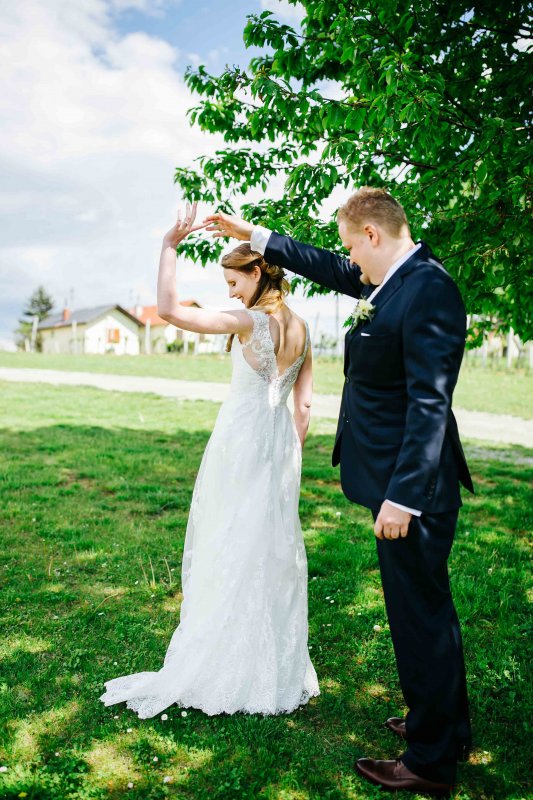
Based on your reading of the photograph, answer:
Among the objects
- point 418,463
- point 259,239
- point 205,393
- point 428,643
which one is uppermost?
point 259,239

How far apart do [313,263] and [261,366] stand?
63 centimetres

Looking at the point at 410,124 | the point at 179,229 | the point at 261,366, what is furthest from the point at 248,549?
the point at 410,124

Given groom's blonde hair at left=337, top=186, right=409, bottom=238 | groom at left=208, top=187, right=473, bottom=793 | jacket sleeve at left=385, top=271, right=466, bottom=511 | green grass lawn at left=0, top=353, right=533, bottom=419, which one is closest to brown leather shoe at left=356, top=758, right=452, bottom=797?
groom at left=208, top=187, right=473, bottom=793

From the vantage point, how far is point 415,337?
2469 millimetres

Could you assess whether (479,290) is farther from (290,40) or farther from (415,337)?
(415,337)

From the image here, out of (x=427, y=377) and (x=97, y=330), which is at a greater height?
(x=97, y=330)

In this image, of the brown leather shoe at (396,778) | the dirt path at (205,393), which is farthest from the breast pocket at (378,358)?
the dirt path at (205,393)

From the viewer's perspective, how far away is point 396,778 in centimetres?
279

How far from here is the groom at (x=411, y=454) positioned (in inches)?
97.5

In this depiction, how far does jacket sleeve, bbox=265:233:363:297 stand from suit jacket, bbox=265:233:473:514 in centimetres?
53

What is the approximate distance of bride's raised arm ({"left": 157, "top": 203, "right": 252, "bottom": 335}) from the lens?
2902mm

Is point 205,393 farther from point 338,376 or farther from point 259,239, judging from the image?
point 259,239

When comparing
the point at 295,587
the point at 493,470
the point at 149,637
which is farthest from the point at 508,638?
the point at 493,470

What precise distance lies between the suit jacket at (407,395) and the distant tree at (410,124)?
220 centimetres
